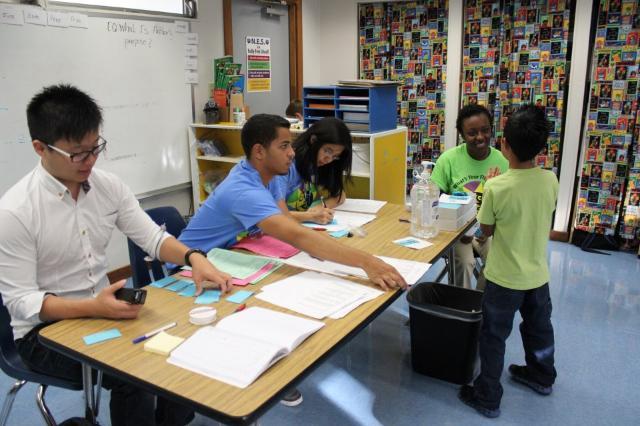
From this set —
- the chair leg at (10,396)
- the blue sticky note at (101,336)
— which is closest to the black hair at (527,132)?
the blue sticky note at (101,336)

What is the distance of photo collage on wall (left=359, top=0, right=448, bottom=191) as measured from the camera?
4797mm

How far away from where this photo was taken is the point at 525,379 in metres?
2.43

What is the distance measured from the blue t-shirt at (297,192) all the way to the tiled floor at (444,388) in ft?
2.61

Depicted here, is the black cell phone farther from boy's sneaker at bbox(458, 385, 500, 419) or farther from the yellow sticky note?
boy's sneaker at bbox(458, 385, 500, 419)

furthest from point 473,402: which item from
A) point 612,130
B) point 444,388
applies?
point 612,130

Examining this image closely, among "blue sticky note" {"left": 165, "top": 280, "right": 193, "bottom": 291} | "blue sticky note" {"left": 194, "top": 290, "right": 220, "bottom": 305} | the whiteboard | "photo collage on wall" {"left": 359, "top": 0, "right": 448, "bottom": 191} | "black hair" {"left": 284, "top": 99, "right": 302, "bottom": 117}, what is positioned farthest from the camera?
"photo collage on wall" {"left": 359, "top": 0, "right": 448, "bottom": 191}

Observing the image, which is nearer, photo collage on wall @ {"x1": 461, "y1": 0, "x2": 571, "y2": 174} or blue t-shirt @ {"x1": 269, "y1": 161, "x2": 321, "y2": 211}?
blue t-shirt @ {"x1": 269, "y1": 161, "x2": 321, "y2": 211}

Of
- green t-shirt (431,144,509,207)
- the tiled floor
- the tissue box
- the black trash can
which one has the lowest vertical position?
the tiled floor

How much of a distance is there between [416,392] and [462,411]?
225 mm

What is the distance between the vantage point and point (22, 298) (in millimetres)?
1481

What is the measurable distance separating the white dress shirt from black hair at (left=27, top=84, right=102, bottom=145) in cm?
15

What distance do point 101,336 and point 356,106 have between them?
2403 millimetres

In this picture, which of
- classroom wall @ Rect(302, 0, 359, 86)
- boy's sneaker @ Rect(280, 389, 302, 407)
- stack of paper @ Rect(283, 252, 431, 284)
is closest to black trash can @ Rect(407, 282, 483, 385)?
stack of paper @ Rect(283, 252, 431, 284)

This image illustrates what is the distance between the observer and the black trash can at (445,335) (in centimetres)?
232
